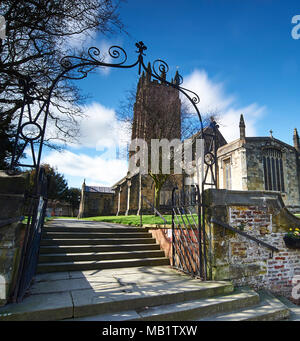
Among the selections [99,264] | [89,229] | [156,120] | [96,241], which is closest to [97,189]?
[156,120]

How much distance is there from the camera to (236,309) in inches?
141

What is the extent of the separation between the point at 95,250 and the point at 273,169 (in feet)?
70.5

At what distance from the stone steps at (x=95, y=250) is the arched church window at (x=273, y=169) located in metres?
18.8

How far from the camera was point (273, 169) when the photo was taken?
21766 millimetres

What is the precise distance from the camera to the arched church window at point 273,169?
845 inches

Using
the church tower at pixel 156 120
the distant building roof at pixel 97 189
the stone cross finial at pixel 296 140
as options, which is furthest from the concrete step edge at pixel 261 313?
the distant building roof at pixel 97 189

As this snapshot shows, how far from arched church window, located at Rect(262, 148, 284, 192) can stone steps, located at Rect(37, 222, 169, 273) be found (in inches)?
740

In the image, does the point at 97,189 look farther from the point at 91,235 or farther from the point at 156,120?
the point at 91,235

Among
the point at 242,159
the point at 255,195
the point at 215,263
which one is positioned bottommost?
the point at 215,263

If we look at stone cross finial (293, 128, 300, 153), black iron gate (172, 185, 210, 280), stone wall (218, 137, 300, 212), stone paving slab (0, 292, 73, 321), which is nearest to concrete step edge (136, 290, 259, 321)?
black iron gate (172, 185, 210, 280)

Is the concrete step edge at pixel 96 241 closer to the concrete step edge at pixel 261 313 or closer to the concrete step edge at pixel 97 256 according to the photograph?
the concrete step edge at pixel 97 256
